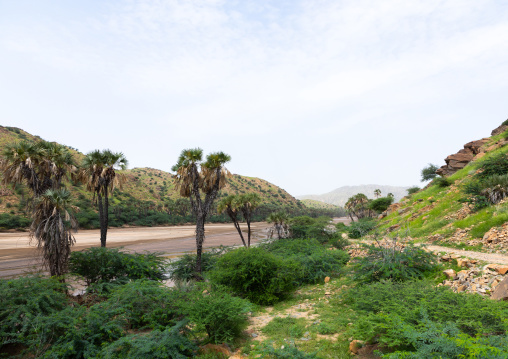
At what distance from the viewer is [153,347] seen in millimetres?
6184

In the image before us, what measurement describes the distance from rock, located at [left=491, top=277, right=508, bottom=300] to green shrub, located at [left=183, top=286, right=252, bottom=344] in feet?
22.5

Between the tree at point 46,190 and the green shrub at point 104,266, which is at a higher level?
the tree at point 46,190

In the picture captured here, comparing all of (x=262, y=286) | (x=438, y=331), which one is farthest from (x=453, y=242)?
(x=438, y=331)

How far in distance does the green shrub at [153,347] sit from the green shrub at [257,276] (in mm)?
5165

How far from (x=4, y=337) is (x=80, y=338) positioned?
2.26 metres

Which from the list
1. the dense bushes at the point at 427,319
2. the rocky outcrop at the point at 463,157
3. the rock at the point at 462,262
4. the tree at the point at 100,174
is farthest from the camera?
the rocky outcrop at the point at 463,157

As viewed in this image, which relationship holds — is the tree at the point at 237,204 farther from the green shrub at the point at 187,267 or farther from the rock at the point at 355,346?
the rock at the point at 355,346

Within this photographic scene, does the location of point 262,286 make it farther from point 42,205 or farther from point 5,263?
point 5,263

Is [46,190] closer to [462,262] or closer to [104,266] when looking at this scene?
[104,266]

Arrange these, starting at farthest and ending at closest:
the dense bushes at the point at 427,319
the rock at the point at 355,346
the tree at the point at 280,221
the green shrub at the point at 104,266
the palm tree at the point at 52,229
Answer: the tree at the point at 280,221, the green shrub at the point at 104,266, the palm tree at the point at 52,229, the rock at the point at 355,346, the dense bushes at the point at 427,319

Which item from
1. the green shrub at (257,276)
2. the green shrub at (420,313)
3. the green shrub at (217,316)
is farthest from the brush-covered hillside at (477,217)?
the green shrub at (217,316)

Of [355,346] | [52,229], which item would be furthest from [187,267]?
[355,346]

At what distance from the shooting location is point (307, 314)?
381 inches

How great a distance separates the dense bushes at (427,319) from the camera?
15.1ft
